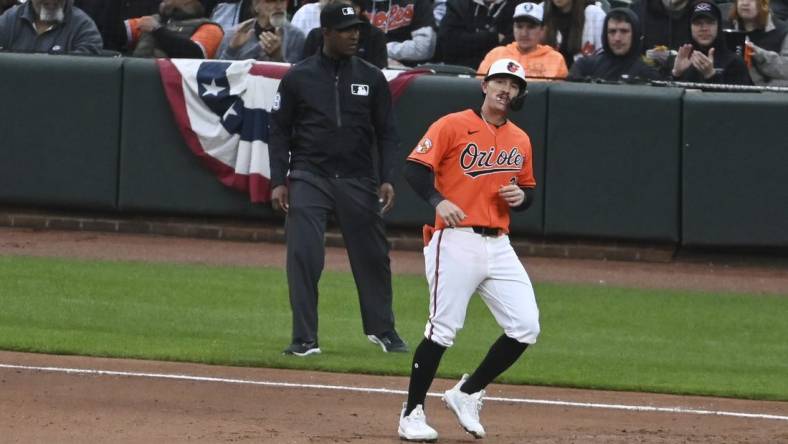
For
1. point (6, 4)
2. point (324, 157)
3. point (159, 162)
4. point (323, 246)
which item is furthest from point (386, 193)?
point (6, 4)

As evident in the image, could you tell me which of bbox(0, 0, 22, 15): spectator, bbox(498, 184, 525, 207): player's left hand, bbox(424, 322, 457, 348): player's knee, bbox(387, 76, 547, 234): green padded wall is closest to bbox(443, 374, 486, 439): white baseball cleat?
bbox(424, 322, 457, 348): player's knee

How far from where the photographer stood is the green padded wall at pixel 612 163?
13.5 m

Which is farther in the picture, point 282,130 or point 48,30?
point 48,30

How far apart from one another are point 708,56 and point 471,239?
6768mm

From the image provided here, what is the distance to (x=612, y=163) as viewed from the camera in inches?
537

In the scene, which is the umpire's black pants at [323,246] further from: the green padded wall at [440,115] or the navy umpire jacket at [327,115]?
the green padded wall at [440,115]

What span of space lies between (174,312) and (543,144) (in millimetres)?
4169

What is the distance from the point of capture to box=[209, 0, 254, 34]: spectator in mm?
15438

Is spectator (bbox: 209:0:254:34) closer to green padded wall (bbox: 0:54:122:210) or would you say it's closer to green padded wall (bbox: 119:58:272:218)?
green padded wall (bbox: 119:58:272:218)

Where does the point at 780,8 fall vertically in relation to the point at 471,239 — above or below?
above

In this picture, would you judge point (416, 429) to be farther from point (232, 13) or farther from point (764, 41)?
point (232, 13)

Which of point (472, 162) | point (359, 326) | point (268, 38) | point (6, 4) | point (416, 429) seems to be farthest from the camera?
point (6, 4)

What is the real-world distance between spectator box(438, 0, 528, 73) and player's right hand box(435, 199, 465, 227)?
762 centimetres

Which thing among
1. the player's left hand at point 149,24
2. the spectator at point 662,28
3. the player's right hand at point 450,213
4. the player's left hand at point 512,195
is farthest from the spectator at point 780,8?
the player's right hand at point 450,213
